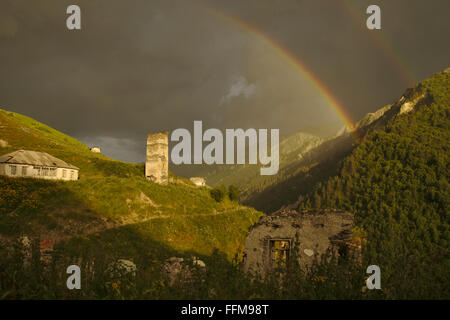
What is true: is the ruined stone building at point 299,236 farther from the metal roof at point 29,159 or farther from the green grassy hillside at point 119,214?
the metal roof at point 29,159

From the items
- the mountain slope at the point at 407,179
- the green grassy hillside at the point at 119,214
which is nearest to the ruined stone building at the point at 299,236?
the green grassy hillside at the point at 119,214

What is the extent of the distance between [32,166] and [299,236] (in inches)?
1469

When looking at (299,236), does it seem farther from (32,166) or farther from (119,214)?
(32,166)

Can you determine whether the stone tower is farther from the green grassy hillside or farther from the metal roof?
the metal roof

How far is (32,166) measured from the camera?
3759 centimetres

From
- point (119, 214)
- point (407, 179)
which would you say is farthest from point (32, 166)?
point (407, 179)

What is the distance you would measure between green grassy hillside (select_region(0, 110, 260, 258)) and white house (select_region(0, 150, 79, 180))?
203 centimetres

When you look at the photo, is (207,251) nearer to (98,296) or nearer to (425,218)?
(98,296)

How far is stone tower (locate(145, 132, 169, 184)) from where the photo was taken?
48.3 meters

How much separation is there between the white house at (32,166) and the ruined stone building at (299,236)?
34694 millimetres

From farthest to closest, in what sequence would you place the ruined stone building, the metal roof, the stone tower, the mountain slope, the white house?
the mountain slope → the stone tower → the metal roof → the white house → the ruined stone building

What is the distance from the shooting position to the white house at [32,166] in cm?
3594

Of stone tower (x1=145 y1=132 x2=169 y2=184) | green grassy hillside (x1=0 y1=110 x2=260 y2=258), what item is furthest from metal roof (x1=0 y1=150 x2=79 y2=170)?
stone tower (x1=145 y1=132 x2=169 y2=184)
